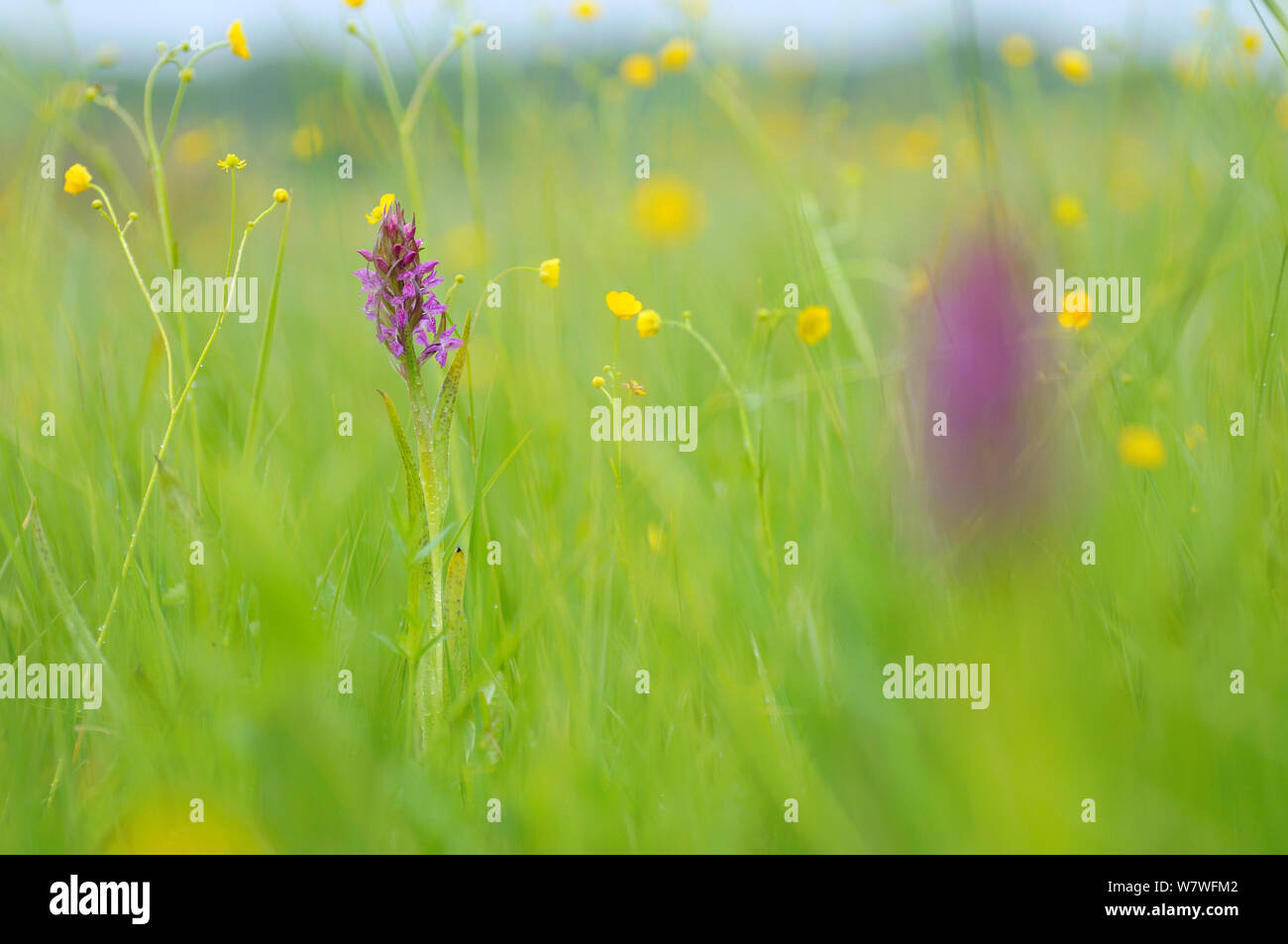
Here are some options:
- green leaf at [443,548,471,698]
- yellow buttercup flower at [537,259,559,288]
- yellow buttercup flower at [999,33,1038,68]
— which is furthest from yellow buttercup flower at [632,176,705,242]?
green leaf at [443,548,471,698]

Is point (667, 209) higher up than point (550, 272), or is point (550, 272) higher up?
point (667, 209)

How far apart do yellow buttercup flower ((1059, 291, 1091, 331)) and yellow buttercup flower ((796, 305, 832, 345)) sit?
1.15 feet

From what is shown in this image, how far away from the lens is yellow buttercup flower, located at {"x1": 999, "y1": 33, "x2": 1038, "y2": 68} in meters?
2.45

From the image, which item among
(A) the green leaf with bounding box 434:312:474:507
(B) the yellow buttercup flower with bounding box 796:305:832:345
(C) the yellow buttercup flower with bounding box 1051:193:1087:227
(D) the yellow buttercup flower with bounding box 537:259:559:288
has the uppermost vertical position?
(C) the yellow buttercup flower with bounding box 1051:193:1087:227

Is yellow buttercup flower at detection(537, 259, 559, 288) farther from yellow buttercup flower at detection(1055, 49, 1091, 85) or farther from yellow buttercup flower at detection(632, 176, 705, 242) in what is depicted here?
yellow buttercup flower at detection(1055, 49, 1091, 85)

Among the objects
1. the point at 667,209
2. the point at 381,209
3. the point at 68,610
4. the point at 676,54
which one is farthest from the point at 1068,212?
the point at 68,610

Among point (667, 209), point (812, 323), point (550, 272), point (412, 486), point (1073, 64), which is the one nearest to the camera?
point (412, 486)

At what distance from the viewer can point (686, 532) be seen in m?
1.23

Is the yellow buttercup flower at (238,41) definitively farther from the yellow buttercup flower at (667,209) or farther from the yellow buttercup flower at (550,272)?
the yellow buttercup flower at (667,209)

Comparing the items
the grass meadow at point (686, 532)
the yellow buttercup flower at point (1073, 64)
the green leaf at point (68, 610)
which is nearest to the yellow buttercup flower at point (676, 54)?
the grass meadow at point (686, 532)

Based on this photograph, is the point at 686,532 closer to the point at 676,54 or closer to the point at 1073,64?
the point at 676,54

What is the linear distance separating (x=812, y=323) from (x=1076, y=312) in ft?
1.29
